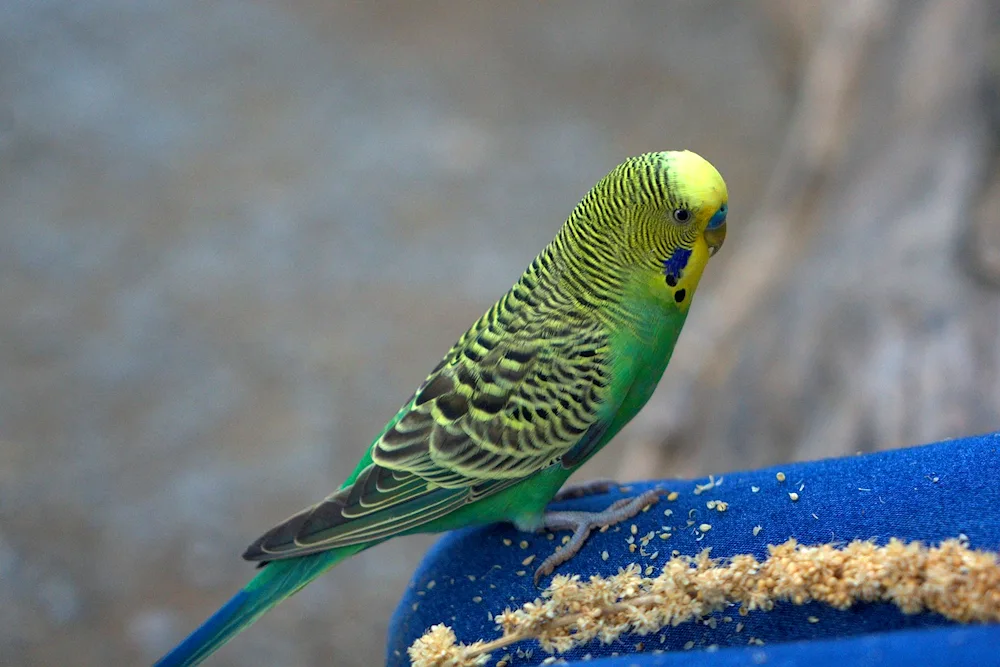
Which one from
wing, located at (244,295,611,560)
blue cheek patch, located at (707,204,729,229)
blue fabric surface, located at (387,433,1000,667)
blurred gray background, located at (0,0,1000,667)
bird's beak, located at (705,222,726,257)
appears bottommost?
blue fabric surface, located at (387,433,1000,667)

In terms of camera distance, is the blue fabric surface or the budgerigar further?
the budgerigar

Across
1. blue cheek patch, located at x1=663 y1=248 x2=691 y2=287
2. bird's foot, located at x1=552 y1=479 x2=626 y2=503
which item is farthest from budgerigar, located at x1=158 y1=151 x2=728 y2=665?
bird's foot, located at x1=552 y1=479 x2=626 y2=503

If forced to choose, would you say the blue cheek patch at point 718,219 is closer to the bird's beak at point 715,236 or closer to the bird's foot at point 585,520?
the bird's beak at point 715,236

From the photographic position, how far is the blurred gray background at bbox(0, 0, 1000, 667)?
3.34 m

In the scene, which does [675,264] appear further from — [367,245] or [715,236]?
[367,245]

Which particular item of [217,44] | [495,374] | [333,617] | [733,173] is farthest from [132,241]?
[495,374]

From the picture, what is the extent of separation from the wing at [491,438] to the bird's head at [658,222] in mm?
157

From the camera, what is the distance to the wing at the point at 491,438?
79.0 inches

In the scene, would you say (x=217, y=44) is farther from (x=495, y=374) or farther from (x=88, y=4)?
(x=495, y=374)

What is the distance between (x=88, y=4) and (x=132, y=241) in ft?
11.1

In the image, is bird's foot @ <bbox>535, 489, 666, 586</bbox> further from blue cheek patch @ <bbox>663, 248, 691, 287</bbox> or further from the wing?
blue cheek patch @ <bbox>663, 248, 691, 287</bbox>

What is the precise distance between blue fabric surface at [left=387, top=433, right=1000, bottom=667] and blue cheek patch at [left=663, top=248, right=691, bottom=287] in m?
0.47

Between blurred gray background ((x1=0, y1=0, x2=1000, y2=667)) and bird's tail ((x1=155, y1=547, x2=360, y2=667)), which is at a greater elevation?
blurred gray background ((x1=0, y1=0, x2=1000, y2=667))

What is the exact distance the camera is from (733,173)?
7121 millimetres
